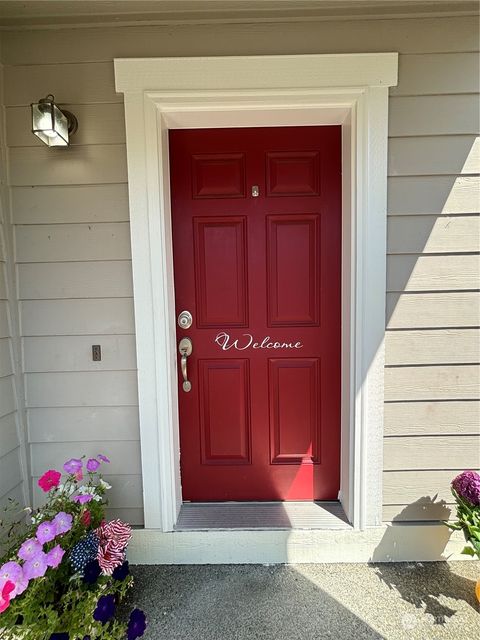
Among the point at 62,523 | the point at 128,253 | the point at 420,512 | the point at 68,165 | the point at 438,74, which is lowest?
the point at 420,512

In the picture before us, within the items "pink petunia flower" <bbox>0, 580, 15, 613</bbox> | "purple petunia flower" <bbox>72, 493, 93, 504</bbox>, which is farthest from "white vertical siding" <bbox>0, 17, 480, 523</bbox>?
"pink petunia flower" <bbox>0, 580, 15, 613</bbox>

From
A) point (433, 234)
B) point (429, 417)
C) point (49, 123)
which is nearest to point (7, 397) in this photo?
point (49, 123)

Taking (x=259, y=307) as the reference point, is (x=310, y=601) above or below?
below

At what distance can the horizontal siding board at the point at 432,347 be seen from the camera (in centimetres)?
164

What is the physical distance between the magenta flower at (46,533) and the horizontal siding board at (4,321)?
2.60ft

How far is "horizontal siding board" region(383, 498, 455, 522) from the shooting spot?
1705 mm

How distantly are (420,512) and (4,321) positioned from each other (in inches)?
80.5

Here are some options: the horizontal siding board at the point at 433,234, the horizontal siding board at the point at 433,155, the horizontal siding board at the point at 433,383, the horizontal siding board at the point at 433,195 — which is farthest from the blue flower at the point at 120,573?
the horizontal siding board at the point at 433,155

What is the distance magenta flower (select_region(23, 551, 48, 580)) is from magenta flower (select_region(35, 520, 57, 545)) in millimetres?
54

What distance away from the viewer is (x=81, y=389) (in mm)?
1702

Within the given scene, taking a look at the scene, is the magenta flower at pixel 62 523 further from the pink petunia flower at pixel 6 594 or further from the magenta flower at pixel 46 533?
the pink petunia flower at pixel 6 594

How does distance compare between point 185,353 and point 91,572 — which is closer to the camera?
point 91,572

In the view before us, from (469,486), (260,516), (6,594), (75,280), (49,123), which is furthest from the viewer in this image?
(260,516)

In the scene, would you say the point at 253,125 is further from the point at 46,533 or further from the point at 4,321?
the point at 46,533
